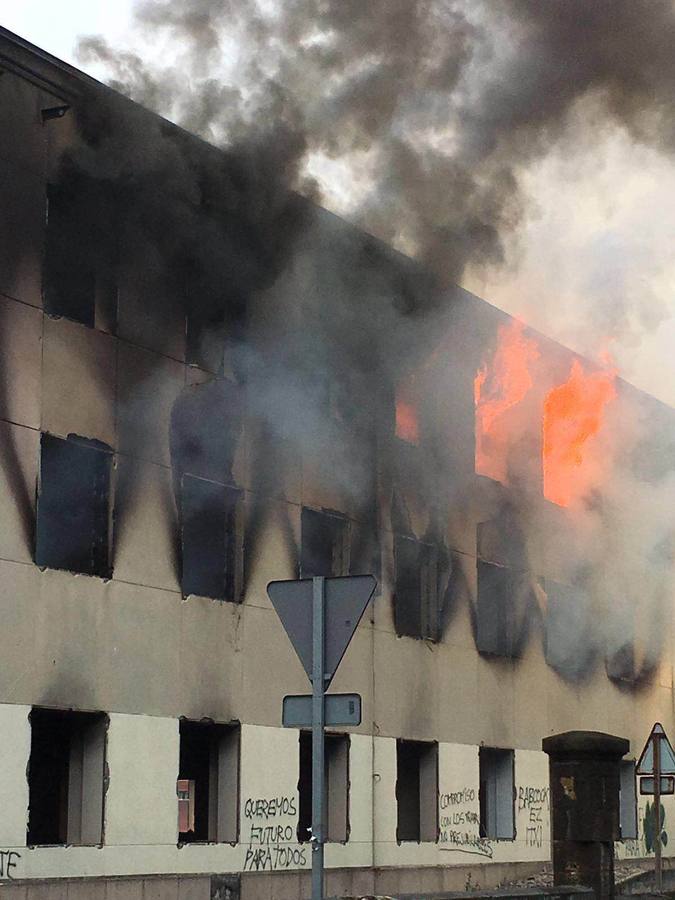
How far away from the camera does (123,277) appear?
19609 mm

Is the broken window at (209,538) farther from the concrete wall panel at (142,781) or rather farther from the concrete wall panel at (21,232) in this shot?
the concrete wall panel at (21,232)

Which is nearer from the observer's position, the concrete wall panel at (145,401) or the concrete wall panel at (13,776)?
the concrete wall panel at (13,776)

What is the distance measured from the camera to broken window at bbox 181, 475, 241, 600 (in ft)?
66.3

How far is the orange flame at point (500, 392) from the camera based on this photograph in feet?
87.4

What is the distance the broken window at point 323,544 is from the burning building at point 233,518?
0.05 meters

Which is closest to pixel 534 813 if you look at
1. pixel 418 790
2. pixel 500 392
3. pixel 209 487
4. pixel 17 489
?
pixel 418 790

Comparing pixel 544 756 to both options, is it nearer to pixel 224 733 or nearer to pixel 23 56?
pixel 224 733

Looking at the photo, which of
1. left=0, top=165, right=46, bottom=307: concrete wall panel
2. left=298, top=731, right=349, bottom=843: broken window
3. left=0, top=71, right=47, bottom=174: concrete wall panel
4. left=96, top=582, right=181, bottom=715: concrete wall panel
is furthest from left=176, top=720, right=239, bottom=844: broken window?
left=0, top=71, right=47, bottom=174: concrete wall panel

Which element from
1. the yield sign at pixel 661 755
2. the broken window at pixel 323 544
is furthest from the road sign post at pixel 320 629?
the yield sign at pixel 661 755

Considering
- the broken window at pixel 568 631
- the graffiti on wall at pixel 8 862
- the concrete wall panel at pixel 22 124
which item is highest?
the concrete wall panel at pixel 22 124

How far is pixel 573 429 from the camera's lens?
29.3 m

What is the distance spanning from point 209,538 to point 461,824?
24.1 ft

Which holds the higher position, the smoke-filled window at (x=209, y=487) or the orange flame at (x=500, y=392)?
the orange flame at (x=500, y=392)

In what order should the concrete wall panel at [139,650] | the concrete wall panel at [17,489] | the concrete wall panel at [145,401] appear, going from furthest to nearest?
1. the concrete wall panel at [145,401]
2. the concrete wall panel at [139,650]
3. the concrete wall panel at [17,489]
